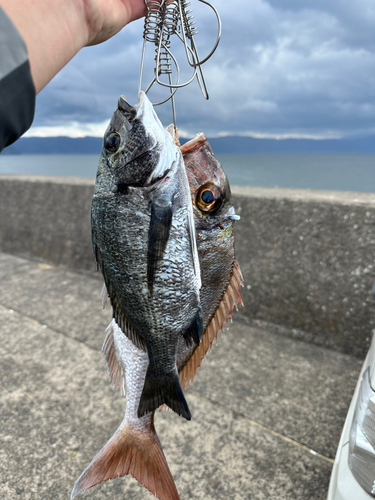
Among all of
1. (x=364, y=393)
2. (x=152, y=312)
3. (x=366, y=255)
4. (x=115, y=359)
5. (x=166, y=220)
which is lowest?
(x=366, y=255)

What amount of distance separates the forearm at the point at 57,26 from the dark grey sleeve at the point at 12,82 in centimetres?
6

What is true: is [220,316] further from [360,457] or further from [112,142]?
[360,457]

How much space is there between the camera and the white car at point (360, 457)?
142 cm

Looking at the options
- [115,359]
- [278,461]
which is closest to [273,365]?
[278,461]

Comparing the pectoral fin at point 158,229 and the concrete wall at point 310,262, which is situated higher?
the pectoral fin at point 158,229

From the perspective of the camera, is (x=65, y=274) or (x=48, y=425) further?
(x=65, y=274)

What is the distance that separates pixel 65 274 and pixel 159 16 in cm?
402

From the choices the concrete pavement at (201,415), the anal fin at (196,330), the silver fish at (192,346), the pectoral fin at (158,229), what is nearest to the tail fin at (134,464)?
the silver fish at (192,346)

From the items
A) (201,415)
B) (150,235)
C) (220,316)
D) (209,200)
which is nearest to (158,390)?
(220,316)

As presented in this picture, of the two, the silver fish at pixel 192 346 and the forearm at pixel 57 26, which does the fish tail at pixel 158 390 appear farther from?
the forearm at pixel 57 26

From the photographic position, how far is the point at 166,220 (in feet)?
3.03

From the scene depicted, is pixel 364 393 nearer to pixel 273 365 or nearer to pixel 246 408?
pixel 246 408

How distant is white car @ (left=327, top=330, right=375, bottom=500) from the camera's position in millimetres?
1416

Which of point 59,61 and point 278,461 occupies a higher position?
point 59,61
